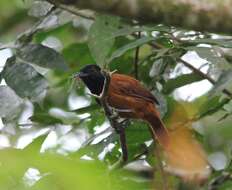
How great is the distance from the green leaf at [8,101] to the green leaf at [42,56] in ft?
0.53

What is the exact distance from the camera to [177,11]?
117cm

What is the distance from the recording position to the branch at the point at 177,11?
1.12 metres

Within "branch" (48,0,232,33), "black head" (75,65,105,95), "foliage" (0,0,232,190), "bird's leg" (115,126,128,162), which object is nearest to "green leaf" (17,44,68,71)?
"foliage" (0,0,232,190)

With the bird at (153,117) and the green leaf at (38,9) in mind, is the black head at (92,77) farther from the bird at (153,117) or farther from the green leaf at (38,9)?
the green leaf at (38,9)

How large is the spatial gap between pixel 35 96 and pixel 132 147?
63cm

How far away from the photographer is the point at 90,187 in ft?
2.82

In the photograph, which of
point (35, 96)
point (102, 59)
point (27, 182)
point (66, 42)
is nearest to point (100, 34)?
point (102, 59)

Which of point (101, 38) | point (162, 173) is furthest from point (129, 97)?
point (162, 173)

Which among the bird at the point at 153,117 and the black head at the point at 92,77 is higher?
the black head at the point at 92,77

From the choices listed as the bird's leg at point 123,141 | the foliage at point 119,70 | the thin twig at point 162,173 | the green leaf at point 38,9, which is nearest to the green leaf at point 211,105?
the foliage at point 119,70

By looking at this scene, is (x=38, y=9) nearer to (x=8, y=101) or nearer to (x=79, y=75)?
(x=79, y=75)

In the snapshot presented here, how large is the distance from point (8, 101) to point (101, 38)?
42 cm

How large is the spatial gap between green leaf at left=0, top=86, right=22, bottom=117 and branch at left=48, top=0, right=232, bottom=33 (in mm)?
1207

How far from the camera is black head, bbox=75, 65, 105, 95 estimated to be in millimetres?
2820
